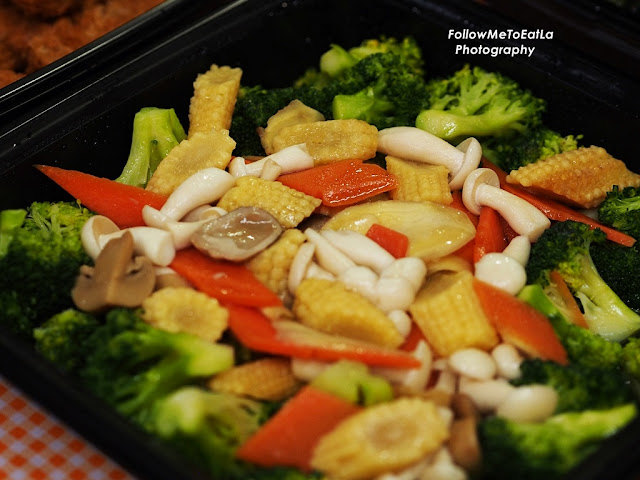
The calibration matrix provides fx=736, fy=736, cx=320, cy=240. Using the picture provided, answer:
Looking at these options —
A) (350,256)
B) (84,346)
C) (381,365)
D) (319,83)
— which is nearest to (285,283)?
(350,256)

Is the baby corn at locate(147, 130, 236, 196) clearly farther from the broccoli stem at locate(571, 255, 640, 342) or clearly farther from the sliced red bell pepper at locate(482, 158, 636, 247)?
the broccoli stem at locate(571, 255, 640, 342)

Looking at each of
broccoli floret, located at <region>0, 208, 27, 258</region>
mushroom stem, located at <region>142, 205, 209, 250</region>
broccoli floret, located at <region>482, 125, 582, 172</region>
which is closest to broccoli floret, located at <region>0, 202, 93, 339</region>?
broccoli floret, located at <region>0, 208, 27, 258</region>

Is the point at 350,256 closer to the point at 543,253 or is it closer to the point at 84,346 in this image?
the point at 543,253

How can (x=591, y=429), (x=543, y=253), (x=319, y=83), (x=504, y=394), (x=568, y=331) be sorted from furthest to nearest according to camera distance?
(x=319, y=83), (x=543, y=253), (x=568, y=331), (x=504, y=394), (x=591, y=429)

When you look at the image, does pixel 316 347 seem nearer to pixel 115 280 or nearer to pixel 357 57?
pixel 115 280

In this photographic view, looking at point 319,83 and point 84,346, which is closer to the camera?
point 84,346

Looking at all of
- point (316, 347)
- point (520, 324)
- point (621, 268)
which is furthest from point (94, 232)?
point (621, 268)
